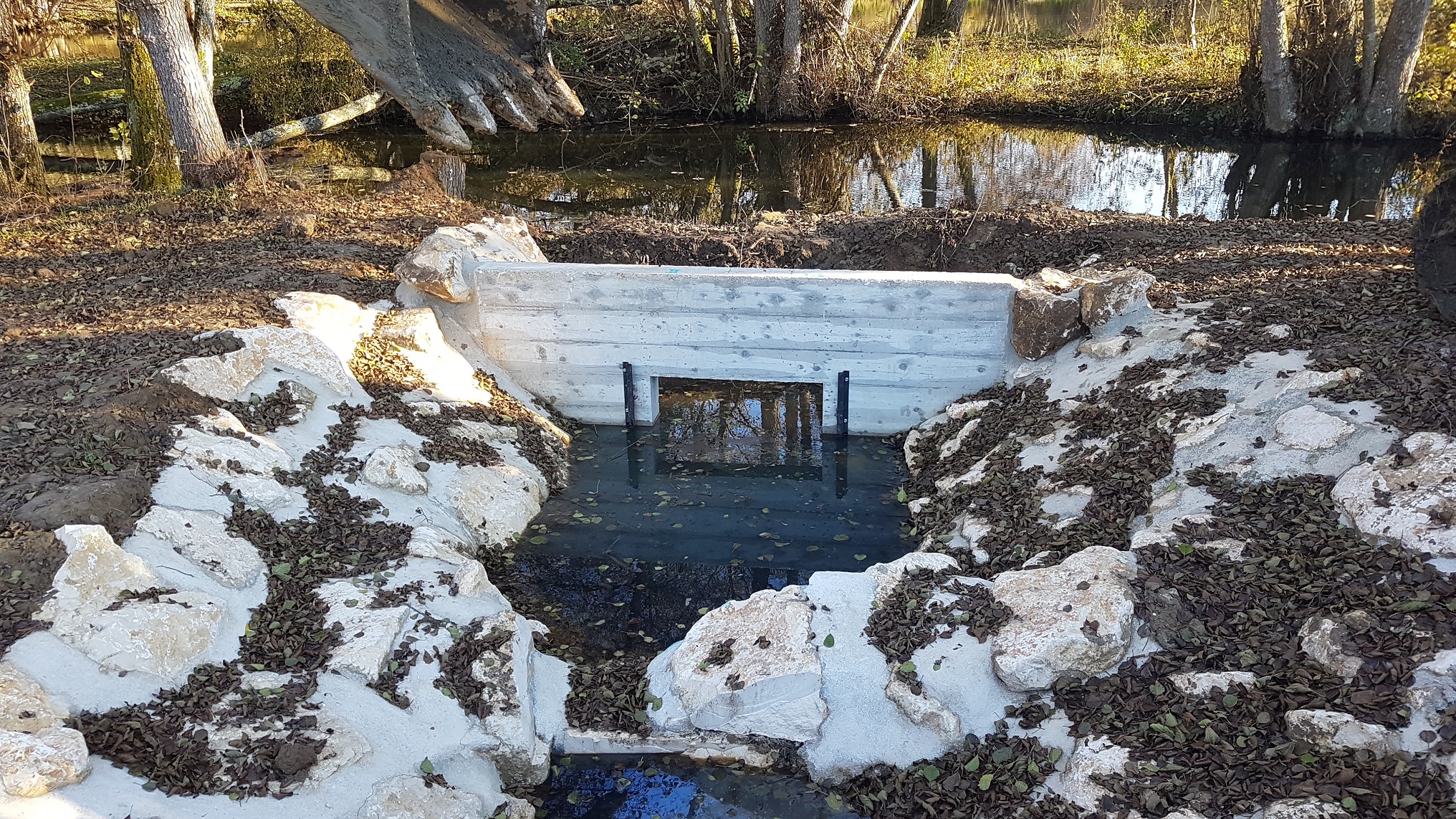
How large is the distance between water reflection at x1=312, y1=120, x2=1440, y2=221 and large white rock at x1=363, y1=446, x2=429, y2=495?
8.20 meters

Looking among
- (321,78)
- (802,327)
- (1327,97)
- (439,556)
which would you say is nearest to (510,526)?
(439,556)

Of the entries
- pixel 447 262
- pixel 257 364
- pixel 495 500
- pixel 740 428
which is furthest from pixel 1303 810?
pixel 447 262

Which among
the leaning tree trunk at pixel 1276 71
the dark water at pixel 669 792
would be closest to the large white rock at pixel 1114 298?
the dark water at pixel 669 792

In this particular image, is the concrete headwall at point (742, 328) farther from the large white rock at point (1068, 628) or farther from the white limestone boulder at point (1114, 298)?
the large white rock at point (1068, 628)

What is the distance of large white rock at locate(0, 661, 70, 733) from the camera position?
13.8 ft

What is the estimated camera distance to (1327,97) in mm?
18750

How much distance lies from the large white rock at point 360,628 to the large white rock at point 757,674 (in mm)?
1654

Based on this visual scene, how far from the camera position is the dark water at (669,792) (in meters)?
5.12

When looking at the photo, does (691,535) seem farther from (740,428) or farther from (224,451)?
(224,451)

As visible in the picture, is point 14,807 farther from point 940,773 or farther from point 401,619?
point 940,773

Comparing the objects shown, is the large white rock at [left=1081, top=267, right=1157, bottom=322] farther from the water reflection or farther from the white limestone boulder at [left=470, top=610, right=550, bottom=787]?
the white limestone boulder at [left=470, top=610, right=550, bottom=787]

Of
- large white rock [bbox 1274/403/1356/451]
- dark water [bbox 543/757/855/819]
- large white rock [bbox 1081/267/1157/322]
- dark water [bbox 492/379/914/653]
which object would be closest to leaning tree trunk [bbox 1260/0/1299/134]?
large white rock [bbox 1081/267/1157/322]

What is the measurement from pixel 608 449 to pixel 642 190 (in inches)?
343

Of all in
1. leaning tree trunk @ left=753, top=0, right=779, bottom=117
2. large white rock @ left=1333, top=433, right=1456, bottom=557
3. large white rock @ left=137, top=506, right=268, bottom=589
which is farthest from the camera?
leaning tree trunk @ left=753, top=0, right=779, bottom=117
